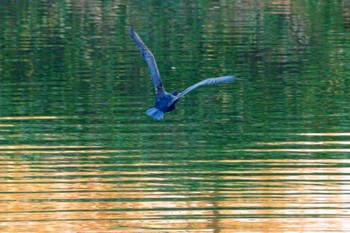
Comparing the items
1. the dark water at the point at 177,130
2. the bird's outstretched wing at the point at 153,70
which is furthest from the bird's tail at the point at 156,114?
the dark water at the point at 177,130

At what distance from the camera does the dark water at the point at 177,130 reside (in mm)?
12383

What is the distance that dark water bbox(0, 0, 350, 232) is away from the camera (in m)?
12.4

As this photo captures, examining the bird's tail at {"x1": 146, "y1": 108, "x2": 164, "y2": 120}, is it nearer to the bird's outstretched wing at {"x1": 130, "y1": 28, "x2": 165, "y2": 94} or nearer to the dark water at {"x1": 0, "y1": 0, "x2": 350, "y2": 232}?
the bird's outstretched wing at {"x1": 130, "y1": 28, "x2": 165, "y2": 94}

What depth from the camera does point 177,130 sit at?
1616cm

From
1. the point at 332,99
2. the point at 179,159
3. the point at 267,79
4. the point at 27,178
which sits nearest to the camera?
the point at 27,178

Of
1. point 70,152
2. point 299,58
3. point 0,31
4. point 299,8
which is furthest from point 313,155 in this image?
point 299,8

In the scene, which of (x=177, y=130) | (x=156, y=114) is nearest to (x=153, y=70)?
(x=156, y=114)

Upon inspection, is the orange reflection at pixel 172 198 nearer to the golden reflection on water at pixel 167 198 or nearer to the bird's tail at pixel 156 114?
the golden reflection on water at pixel 167 198

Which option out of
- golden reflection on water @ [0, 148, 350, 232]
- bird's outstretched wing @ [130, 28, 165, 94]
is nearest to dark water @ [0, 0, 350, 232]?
golden reflection on water @ [0, 148, 350, 232]

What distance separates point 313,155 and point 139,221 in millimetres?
3375

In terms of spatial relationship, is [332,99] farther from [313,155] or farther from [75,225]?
[75,225]

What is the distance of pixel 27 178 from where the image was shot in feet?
44.8

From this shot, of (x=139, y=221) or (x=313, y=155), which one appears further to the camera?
(x=313, y=155)

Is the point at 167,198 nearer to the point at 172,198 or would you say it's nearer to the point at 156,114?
the point at 172,198
